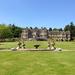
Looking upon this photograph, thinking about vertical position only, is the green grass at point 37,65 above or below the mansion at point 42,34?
below

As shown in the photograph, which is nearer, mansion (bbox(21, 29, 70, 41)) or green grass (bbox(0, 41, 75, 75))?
green grass (bbox(0, 41, 75, 75))

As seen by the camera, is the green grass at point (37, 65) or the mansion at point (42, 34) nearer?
the green grass at point (37, 65)

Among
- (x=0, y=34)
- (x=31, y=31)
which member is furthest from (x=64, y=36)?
(x=0, y=34)

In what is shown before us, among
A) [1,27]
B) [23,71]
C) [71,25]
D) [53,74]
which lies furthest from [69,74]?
[71,25]

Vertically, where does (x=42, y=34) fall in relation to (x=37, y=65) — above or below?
above

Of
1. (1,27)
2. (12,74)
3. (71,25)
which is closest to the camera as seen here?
(12,74)

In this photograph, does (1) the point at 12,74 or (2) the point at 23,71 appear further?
(2) the point at 23,71

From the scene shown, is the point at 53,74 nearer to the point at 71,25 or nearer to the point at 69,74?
the point at 69,74

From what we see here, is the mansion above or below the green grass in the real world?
above

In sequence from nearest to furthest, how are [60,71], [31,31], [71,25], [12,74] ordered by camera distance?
[12,74], [60,71], [71,25], [31,31]

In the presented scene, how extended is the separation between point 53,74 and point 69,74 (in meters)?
1.10

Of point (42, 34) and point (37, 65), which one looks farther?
point (42, 34)

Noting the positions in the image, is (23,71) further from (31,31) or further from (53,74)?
(31,31)

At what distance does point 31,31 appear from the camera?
184 meters
